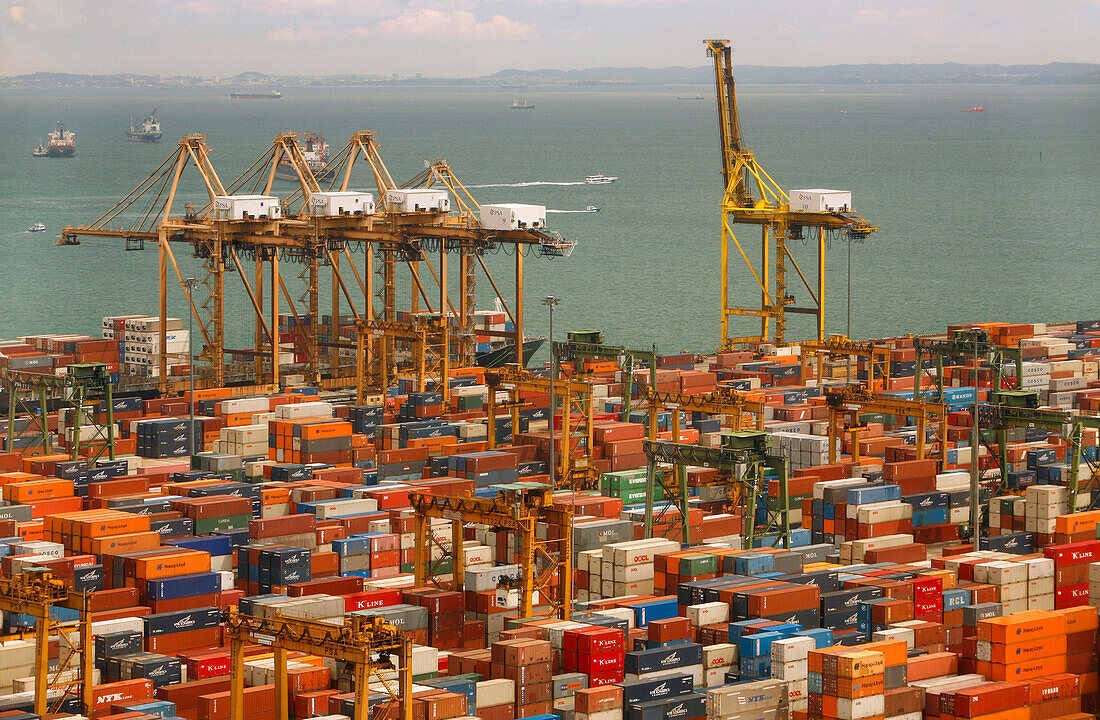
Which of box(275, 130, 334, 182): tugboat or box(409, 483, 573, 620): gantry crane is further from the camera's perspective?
box(275, 130, 334, 182): tugboat

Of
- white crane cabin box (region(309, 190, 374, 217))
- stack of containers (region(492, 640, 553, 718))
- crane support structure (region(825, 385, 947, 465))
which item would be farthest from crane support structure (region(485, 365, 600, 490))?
white crane cabin box (region(309, 190, 374, 217))

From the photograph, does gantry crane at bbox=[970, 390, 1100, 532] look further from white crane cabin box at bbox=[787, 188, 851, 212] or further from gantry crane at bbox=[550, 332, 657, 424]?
white crane cabin box at bbox=[787, 188, 851, 212]

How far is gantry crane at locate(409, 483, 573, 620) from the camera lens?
32.0 meters

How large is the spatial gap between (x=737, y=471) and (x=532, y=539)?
8.06 meters

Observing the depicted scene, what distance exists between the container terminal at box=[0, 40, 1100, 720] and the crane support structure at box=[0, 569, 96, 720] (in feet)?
0.20

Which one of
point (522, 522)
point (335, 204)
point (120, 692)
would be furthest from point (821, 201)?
point (120, 692)

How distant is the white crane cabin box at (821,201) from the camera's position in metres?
74.8

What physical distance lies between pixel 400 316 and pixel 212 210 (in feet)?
61.6

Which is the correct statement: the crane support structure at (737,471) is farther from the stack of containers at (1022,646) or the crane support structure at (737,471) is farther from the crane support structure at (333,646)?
the crane support structure at (333,646)

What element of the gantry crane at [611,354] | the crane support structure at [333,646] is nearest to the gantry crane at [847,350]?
the gantry crane at [611,354]

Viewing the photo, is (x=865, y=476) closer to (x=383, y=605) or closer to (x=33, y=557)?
(x=383, y=605)

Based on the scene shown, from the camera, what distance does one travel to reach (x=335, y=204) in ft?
225

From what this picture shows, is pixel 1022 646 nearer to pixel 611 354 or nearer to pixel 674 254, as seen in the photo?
pixel 611 354

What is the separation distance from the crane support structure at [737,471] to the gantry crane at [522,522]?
5.41 m
